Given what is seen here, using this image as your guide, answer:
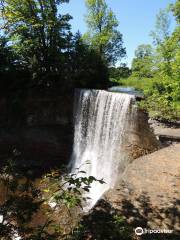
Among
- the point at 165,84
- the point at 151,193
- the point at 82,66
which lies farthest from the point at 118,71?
the point at 151,193

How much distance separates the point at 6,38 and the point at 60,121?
245 inches

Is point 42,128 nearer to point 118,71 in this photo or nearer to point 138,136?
point 138,136

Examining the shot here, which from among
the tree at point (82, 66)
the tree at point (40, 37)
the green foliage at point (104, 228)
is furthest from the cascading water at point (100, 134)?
the green foliage at point (104, 228)

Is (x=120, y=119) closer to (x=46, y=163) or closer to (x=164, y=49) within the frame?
(x=164, y=49)

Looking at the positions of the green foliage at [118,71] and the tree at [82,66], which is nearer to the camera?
the tree at [82,66]

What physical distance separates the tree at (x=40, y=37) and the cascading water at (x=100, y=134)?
2.50 meters

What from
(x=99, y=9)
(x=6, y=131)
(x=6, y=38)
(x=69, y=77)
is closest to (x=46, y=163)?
(x=6, y=131)

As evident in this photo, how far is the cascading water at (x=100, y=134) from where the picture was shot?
1241cm

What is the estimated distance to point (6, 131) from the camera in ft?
54.7

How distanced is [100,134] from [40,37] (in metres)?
7.42

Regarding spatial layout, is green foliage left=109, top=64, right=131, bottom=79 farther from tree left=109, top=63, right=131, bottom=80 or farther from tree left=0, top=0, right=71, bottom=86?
tree left=0, top=0, right=71, bottom=86

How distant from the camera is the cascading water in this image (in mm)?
12414

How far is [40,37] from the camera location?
54.7 feet

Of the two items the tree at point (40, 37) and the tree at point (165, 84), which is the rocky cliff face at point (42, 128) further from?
the tree at point (165, 84)
